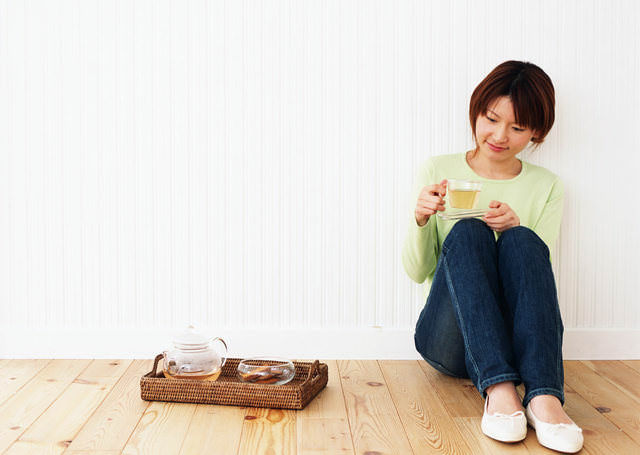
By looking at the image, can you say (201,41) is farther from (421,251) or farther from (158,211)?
(421,251)

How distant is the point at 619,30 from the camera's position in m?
2.12

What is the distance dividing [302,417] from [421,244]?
0.58 meters

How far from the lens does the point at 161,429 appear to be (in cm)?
153

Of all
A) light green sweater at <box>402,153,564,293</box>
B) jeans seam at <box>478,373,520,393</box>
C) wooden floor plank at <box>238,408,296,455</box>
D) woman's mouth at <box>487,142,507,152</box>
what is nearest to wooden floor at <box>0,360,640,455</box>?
wooden floor plank at <box>238,408,296,455</box>

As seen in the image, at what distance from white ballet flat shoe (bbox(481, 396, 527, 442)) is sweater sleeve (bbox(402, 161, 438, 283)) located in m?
0.54

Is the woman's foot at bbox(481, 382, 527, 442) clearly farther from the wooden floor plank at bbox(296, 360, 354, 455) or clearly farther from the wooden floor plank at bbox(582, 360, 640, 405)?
the wooden floor plank at bbox(582, 360, 640, 405)

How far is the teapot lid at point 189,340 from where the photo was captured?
1.74 m

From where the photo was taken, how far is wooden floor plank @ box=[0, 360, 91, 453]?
4.98ft

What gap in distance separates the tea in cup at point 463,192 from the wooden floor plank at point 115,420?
933mm

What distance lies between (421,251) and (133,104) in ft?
3.26

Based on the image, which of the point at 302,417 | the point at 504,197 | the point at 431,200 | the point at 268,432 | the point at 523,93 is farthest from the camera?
the point at 504,197

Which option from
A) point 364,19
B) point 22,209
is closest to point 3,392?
point 22,209

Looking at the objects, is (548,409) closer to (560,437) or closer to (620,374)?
(560,437)

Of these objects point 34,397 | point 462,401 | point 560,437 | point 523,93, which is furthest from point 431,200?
point 34,397
